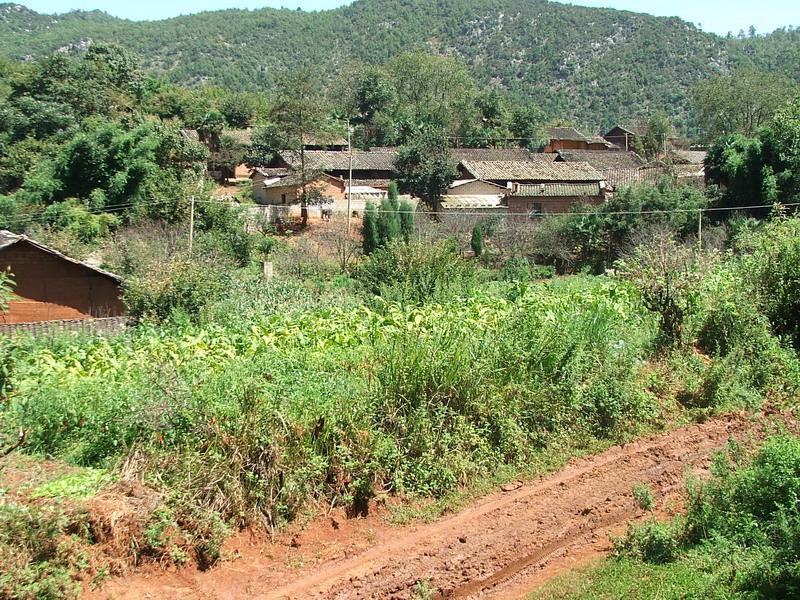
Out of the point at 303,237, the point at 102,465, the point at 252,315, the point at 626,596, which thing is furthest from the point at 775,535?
the point at 303,237

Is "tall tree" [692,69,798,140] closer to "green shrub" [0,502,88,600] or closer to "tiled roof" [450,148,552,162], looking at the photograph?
"tiled roof" [450,148,552,162]

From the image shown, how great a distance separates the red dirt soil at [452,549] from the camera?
7.67 metres

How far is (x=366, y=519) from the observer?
8.89 m

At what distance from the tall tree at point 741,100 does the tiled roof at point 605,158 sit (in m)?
8.14

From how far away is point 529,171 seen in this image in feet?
151

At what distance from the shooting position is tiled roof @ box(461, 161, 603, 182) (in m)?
44.7

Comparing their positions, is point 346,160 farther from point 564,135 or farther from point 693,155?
point 693,155

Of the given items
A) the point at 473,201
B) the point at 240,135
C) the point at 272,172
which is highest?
the point at 240,135

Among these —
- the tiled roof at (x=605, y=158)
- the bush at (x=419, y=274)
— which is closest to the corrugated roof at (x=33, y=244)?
the bush at (x=419, y=274)

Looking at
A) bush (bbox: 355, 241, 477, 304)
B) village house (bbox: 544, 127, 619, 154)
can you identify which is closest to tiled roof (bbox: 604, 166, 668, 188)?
village house (bbox: 544, 127, 619, 154)

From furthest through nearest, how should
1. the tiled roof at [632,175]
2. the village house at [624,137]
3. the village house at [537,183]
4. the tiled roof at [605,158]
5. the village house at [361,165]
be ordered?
the village house at [624,137] < the tiled roof at [605,158] < the village house at [361,165] < the tiled roof at [632,175] < the village house at [537,183]

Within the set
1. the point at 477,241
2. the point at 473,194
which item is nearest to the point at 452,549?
the point at 477,241

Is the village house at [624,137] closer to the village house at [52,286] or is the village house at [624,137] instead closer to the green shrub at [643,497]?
the village house at [52,286]

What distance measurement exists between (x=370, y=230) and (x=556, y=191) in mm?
11471
